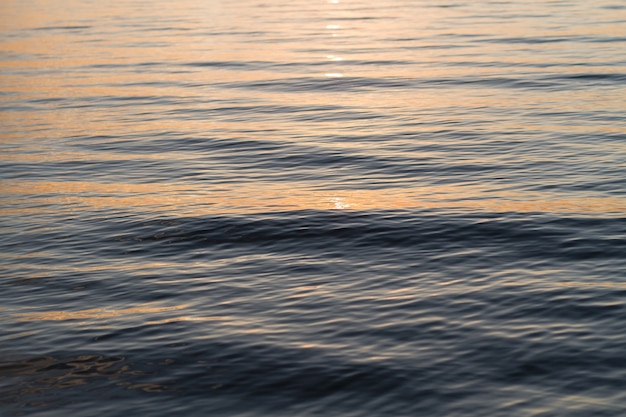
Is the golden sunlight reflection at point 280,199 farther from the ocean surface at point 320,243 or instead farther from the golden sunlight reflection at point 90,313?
the golden sunlight reflection at point 90,313

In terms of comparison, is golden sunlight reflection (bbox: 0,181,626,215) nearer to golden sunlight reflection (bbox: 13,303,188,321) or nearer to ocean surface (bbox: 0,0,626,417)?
ocean surface (bbox: 0,0,626,417)

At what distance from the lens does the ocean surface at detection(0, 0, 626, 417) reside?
422 inches

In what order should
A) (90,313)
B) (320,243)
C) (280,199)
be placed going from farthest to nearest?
(280,199) → (320,243) → (90,313)

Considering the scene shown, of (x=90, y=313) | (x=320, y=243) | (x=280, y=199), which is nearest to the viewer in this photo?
(x=90, y=313)

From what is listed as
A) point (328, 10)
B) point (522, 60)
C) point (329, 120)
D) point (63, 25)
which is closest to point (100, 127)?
point (329, 120)

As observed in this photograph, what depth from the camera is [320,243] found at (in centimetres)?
1559

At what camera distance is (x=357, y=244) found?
50.7ft

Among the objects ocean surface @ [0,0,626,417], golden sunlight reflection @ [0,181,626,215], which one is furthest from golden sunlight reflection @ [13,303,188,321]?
golden sunlight reflection @ [0,181,626,215]

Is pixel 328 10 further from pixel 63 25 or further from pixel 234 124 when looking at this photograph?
pixel 234 124

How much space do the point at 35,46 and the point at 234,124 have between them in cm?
2316

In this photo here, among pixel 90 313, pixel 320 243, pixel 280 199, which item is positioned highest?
pixel 280 199

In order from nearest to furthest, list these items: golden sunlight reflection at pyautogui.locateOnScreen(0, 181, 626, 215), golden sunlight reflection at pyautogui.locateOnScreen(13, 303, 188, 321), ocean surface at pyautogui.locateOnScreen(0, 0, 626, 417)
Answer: ocean surface at pyautogui.locateOnScreen(0, 0, 626, 417)
golden sunlight reflection at pyautogui.locateOnScreen(13, 303, 188, 321)
golden sunlight reflection at pyautogui.locateOnScreen(0, 181, 626, 215)

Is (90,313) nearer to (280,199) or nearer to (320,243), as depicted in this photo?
(320,243)

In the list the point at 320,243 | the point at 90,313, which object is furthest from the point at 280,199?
the point at 90,313
